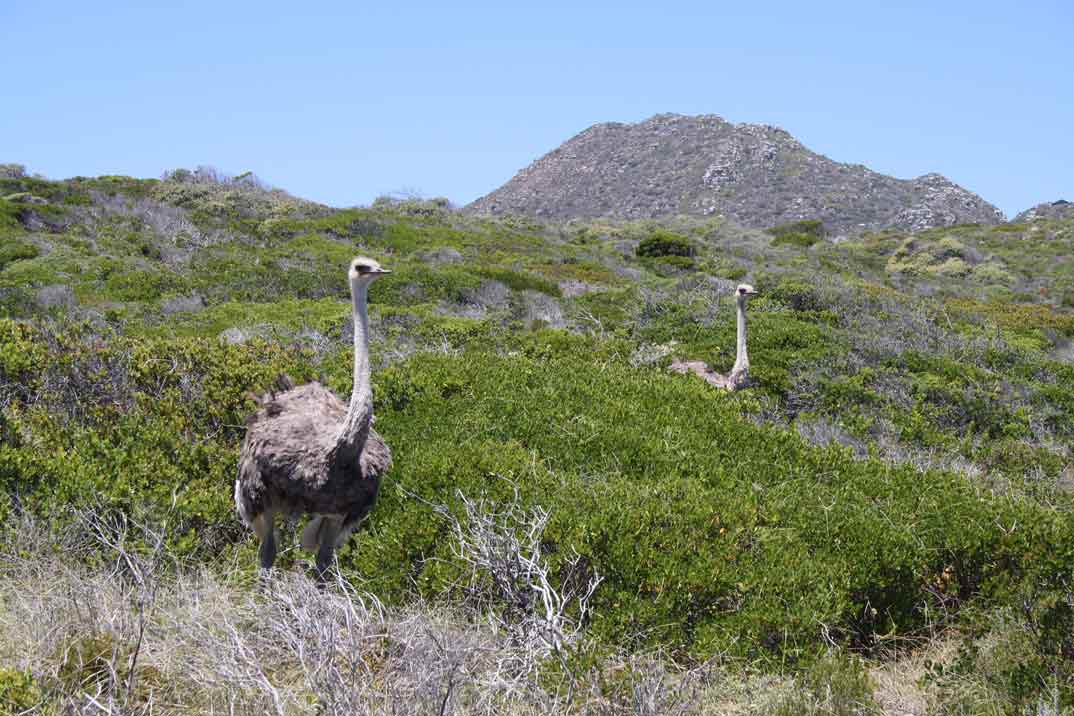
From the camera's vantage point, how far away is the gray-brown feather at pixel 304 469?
4.74 metres

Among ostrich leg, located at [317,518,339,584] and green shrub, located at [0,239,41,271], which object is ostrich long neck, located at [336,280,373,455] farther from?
green shrub, located at [0,239,41,271]

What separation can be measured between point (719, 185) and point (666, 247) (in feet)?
123

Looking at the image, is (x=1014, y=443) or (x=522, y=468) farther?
(x=1014, y=443)

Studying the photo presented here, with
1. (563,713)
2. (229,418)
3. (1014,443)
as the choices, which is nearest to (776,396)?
(1014,443)

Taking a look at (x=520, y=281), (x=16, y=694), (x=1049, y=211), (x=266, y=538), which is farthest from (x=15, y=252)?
(x=1049, y=211)

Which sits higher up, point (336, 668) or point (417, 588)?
point (336, 668)

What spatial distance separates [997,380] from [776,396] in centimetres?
350

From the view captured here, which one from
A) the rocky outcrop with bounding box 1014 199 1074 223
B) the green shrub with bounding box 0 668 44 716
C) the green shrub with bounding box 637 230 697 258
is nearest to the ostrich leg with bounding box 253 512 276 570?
the green shrub with bounding box 0 668 44 716

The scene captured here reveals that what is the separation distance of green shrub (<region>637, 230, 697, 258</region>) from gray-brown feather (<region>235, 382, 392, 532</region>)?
73.0 feet

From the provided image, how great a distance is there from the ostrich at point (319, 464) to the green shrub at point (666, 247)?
2215 centimetres

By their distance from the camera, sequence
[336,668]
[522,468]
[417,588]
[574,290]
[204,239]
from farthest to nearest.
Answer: [204,239] < [574,290] < [522,468] < [417,588] < [336,668]

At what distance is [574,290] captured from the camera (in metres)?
18.7

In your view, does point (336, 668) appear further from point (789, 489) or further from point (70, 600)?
point (789, 489)

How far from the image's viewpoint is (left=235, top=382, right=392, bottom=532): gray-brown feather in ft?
15.5
